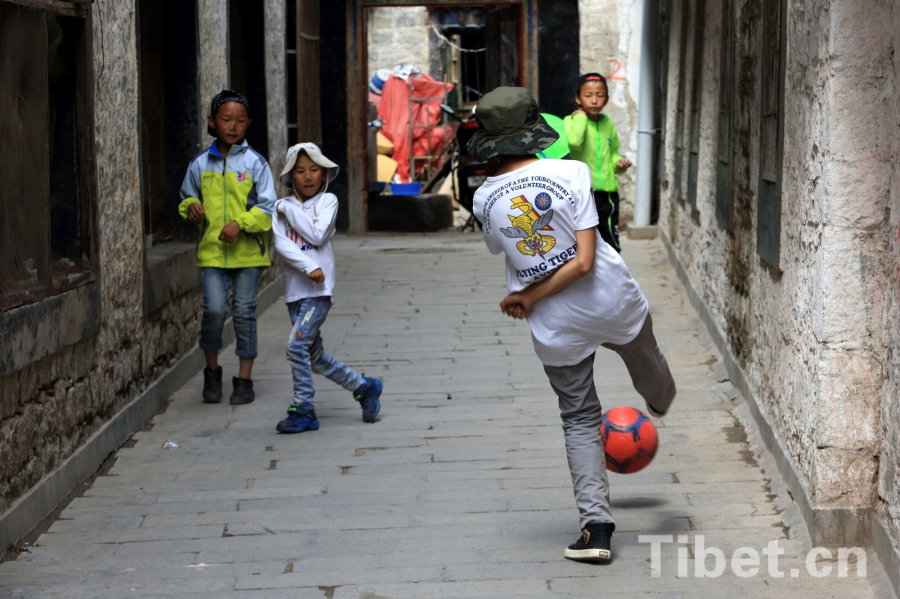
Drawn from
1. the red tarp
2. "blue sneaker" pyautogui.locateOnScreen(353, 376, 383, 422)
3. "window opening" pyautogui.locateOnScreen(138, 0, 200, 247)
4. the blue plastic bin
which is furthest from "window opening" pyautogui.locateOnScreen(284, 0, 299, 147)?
the red tarp

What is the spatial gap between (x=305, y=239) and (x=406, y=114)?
1676 cm

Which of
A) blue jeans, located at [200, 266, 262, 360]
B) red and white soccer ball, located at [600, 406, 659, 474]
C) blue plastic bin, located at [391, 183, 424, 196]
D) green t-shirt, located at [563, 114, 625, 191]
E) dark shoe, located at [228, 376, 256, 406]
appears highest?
green t-shirt, located at [563, 114, 625, 191]

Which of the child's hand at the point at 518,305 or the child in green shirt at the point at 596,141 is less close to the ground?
the child in green shirt at the point at 596,141

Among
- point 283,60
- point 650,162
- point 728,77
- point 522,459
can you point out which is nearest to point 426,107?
point 650,162

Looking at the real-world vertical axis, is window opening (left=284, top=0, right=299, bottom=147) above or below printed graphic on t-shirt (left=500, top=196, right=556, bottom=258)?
above

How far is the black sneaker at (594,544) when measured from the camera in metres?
3.71

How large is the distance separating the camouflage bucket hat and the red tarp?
1766cm

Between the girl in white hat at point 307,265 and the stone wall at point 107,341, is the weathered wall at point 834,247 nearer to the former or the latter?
the girl in white hat at point 307,265

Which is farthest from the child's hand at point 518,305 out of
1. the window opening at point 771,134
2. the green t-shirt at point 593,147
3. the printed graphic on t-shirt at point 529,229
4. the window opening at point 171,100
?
the green t-shirt at point 593,147

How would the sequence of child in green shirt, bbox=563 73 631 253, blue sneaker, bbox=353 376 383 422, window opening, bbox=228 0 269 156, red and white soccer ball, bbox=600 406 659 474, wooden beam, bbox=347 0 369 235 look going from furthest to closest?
wooden beam, bbox=347 0 369 235, window opening, bbox=228 0 269 156, child in green shirt, bbox=563 73 631 253, blue sneaker, bbox=353 376 383 422, red and white soccer ball, bbox=600 406 659 474

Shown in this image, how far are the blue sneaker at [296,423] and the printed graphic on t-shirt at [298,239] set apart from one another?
81cm

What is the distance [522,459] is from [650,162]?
7682 millimetres

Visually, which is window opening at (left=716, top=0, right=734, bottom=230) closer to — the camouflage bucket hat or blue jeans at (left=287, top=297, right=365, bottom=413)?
blue jeans at (left=287, top=297, right=365, bottom=413)

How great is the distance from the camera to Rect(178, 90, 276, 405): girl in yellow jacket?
6.00 meters
